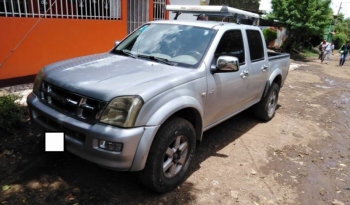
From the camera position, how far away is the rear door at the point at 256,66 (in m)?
4.34

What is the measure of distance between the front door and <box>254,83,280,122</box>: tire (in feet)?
3.93

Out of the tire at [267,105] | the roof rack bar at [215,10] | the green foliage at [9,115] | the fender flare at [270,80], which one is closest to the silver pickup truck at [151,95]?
the roof rack bar at [215,10]

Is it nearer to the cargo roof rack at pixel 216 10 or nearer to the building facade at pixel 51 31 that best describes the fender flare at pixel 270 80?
the cargo roof rack at pixel 216 10

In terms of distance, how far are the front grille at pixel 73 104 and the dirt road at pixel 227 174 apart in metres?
0.87

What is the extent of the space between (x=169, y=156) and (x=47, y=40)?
5.03 meters

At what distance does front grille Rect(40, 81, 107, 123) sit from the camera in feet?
8.23

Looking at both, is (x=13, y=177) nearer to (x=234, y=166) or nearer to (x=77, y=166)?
(x=77, y=166)

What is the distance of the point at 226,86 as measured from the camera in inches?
144

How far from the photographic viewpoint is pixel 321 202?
10.4 feet

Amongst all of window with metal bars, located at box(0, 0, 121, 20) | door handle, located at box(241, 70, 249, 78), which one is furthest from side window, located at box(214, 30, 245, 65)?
window with metal bars, located at box(0, 0, 121, 20)

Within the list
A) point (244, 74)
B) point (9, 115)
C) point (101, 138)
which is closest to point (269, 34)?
point (244, 74)

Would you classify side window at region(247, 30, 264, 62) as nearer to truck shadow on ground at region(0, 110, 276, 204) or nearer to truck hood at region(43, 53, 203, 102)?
truck hood at region(43, 53, 203, 102)

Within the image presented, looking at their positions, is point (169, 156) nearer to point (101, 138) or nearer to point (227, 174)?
point (101, 138)

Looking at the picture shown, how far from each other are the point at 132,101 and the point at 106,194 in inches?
44.7
